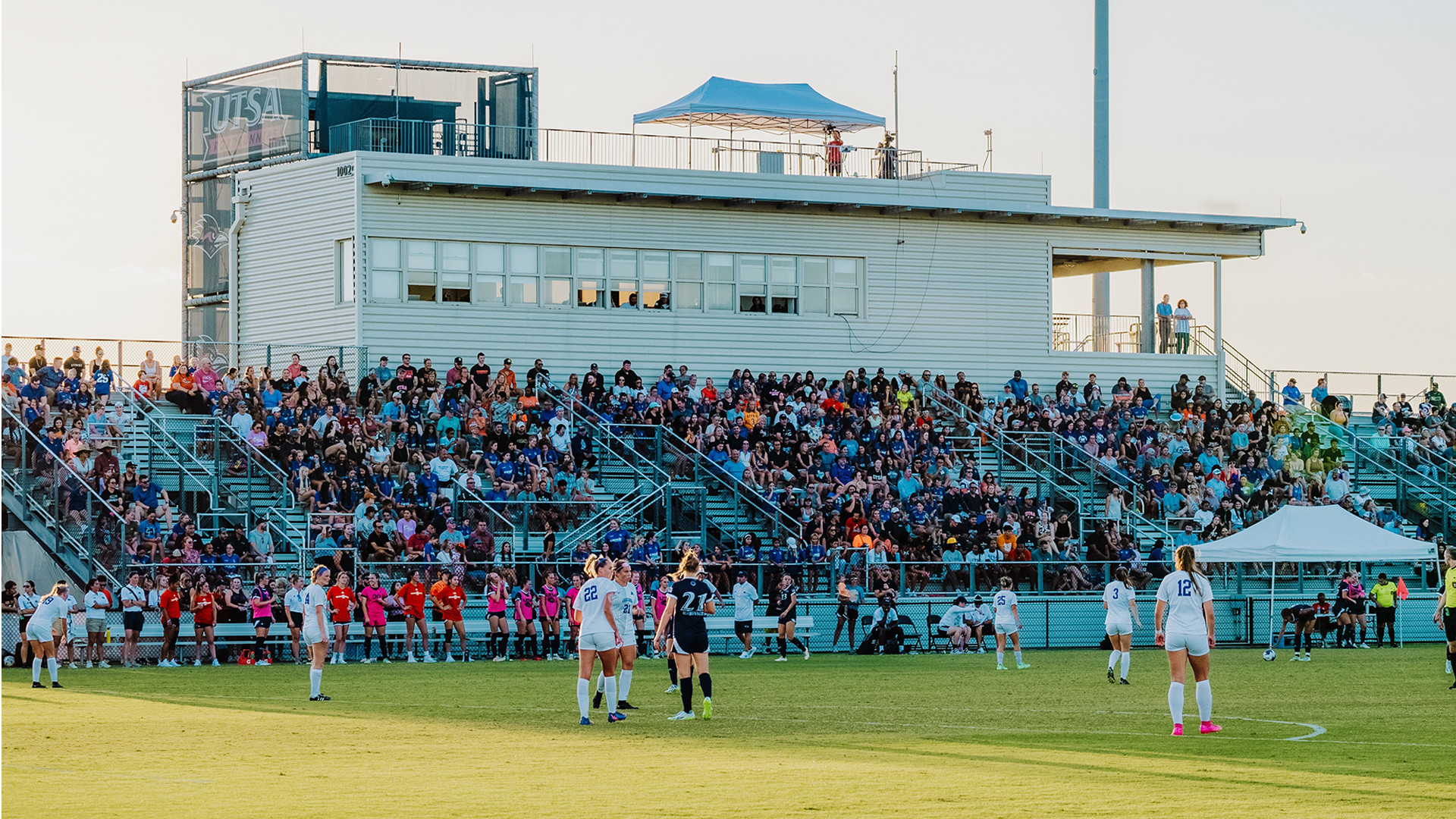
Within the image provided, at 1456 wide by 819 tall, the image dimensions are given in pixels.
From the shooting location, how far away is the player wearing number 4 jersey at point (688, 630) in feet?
62.7

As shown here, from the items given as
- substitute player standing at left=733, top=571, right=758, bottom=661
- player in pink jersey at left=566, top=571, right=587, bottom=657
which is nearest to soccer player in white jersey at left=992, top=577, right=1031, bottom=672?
substitute player standing at left=733, top=571, right=758, bottom=661

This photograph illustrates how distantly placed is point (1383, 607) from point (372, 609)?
60.7 feet

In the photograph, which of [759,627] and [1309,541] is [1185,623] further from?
[1309,541]

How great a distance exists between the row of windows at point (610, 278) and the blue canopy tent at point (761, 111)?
313 centimetres

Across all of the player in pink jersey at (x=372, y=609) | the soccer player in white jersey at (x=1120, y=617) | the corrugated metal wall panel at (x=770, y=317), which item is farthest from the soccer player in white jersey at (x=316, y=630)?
the corrugated metal wall panel at (x=770, y=317)

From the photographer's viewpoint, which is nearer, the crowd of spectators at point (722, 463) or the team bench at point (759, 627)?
the crowd of spectators at point (722, 463)

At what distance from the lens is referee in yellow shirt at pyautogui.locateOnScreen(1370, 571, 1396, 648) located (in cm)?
3575

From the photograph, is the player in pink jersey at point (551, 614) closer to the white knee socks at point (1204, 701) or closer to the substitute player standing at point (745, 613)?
the substitute player standing at point (745, 613)

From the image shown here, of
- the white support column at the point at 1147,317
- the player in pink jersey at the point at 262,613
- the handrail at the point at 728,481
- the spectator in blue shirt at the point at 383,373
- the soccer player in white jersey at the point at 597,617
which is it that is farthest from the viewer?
the white support column at the point at 1147,317

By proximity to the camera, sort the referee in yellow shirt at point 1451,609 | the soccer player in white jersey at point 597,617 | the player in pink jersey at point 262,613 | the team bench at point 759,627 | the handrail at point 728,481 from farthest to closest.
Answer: the handrail at point 728,481
the team bench at point 759,627
the player in pink jersey at point 262,613
the referee in yellow shirt at point 1451,609
the soccer player in white jersey at point 597,617

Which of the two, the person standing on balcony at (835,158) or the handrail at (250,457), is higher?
the person standing on balcony at (835,158)

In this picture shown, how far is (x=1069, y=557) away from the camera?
37344mm

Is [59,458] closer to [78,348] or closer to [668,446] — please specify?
[78,348]

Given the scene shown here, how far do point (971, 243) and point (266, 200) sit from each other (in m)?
16.3
